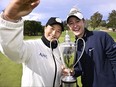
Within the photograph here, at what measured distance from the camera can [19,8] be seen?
141 cm

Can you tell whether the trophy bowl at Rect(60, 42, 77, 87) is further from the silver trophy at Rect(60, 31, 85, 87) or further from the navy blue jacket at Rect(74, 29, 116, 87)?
the navy blue jacket at Rect(74, 29, 116, 87)

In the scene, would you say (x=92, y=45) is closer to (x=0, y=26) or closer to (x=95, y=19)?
(x=0, y=26)

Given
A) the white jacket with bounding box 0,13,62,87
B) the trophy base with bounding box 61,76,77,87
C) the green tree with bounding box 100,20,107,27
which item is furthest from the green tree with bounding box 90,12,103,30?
the white jacket with bounding box 0,13,62,87

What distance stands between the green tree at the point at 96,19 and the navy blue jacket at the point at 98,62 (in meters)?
62.9

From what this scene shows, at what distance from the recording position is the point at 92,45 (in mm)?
3215

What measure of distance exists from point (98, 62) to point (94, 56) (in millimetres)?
86

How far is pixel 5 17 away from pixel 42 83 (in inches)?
48.2

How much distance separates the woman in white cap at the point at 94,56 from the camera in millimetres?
3174

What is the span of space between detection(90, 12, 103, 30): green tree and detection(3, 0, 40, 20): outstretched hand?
213ft

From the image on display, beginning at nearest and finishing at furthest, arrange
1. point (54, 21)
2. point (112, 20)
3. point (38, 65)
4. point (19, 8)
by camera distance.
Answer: point (19, 8) → point (38, 65) → point (54, 21) → point (112, 20)

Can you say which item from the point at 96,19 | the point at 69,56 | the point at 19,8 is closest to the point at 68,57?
the point at 69,56

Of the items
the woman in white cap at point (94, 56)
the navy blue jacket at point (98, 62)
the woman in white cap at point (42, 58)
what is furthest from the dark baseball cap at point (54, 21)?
the navy blue jacket at point (98, 62)

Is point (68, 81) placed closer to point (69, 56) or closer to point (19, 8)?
point (69, 56)

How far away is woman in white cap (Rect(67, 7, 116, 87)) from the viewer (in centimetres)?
317
